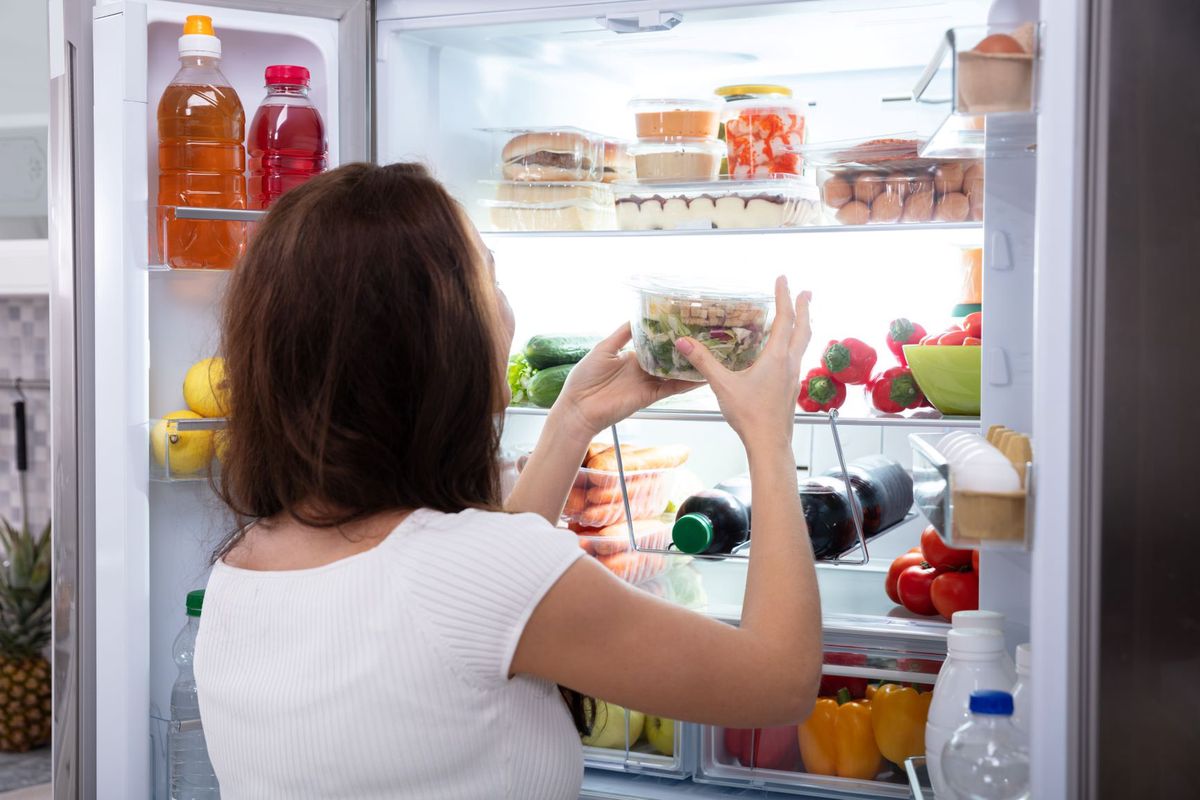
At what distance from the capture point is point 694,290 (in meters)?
1.49

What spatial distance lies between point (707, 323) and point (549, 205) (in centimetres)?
69

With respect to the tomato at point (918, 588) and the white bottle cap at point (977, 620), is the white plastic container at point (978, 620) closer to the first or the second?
the white bottle cap at point (977, 620)

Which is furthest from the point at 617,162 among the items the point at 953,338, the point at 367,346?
the point at 367,346

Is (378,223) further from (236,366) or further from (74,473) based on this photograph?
(74,473)

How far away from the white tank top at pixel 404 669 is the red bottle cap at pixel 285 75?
0.98m

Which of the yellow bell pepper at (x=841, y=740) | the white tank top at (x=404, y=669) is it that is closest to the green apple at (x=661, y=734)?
the yellow bell pepper at (x=841, y=740)

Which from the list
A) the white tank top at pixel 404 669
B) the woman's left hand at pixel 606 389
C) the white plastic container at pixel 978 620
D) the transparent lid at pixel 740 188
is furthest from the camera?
the transparent lid at pixel 740 188

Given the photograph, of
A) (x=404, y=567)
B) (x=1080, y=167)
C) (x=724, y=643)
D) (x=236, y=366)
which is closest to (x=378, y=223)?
(x=236, y=366)

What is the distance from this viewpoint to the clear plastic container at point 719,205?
1.93 metres

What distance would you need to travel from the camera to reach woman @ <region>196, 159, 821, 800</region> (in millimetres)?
1015

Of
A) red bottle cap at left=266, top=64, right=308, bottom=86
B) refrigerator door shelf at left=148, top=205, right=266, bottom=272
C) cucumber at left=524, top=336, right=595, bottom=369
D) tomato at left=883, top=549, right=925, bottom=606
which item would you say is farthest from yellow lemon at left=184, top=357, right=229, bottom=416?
tomato at left=883, top=549, right=925, bottom=606

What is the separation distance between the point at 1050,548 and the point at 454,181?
140cm

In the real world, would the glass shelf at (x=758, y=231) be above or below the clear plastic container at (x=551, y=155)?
below

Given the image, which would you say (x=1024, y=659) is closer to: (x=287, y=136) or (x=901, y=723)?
(x=901, y=723)
